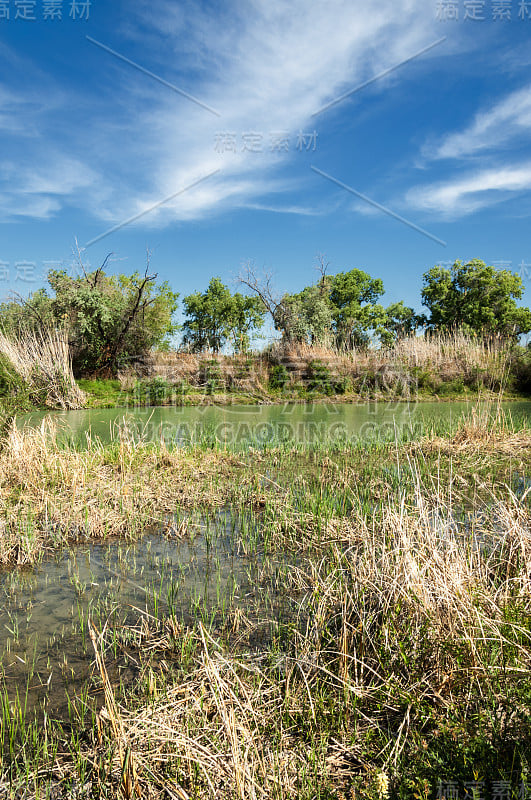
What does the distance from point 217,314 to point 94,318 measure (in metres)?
20.0

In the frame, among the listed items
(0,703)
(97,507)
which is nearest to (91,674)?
(0,703)

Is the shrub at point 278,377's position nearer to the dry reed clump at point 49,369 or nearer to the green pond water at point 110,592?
the dry reed clump at point 49,369

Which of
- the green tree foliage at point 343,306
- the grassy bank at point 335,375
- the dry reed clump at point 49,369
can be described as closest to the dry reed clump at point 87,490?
the dry reed clump at point 49,369

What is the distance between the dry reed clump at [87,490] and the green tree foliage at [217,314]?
88.2ft

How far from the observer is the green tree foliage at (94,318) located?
20031mm

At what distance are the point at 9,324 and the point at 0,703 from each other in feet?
67.5

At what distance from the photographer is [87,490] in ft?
16.9

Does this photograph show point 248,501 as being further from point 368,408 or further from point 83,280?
point 83,280

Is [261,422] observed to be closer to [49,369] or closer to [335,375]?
[49,369]

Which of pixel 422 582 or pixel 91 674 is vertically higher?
pixel 422 582

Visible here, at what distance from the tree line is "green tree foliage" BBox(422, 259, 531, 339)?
75 millimetres

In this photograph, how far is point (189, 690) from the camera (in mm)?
2000

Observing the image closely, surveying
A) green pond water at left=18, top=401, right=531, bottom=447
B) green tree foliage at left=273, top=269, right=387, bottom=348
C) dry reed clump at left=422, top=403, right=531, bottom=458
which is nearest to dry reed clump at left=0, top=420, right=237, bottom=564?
green pond water at left=18, top=401, right=531, bottom=447

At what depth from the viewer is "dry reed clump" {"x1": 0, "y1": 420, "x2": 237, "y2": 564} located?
14.6 feet
